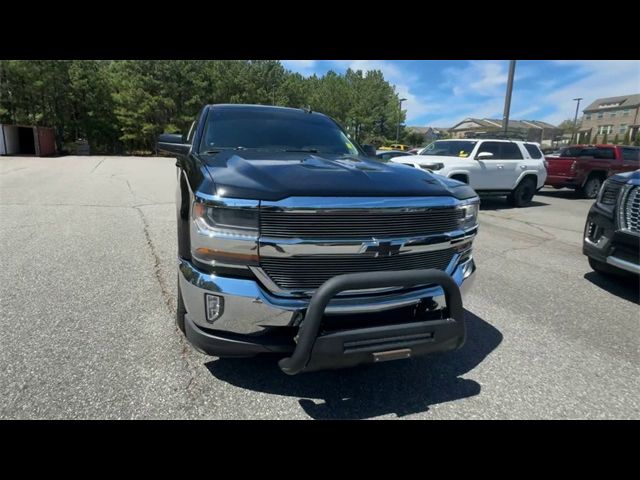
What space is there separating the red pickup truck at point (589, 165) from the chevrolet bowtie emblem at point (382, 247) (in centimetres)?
1317

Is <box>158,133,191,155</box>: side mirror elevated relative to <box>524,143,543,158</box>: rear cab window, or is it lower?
lower

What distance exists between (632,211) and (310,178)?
3.76 meters

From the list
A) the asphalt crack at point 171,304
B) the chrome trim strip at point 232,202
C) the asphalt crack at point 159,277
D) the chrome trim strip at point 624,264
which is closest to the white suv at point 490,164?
the chrome trim strip at point 624,264

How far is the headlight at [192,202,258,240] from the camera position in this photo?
6.24ft

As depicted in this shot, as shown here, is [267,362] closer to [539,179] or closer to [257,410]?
[257,410]

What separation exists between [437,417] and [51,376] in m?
2.46

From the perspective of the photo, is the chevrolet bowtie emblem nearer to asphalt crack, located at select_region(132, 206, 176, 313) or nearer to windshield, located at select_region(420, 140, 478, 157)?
asphalt crack, located at select_region(132, 206, 176, 313)

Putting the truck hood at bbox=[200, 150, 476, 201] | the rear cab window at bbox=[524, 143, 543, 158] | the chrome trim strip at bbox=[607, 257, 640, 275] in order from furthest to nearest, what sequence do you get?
the rear cab window at bbox=[524, 143, 543, 158] → the chrome trim strip at bbox=[607, 257, 640, 275] → the truck hood at bbox=[200, 150, 476, 201]

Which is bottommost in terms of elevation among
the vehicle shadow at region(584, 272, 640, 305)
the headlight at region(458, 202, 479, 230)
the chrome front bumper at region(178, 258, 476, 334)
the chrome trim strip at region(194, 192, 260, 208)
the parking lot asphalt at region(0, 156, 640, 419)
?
the parking lot asphalt at region(0, 156, 640, 419)

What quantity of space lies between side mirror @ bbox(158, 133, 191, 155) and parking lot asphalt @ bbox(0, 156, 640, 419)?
1.42 metres

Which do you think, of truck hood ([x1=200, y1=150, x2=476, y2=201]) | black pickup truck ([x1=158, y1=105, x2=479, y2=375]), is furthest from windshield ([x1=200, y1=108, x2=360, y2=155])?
black pickup truck ([x1=158, y1=105, x2=479, y2=375])

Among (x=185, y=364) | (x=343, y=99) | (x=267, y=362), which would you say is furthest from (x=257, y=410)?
(x=343, y=99)

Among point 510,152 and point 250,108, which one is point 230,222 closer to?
point 250,108

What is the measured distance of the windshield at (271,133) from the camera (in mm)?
3215
